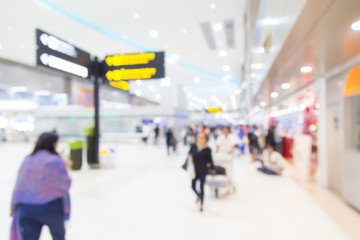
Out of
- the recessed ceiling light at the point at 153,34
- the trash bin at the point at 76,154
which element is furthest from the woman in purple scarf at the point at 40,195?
the recessed ceiling light at the point at 153,34

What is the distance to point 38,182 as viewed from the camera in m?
2.08

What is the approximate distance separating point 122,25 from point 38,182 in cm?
956

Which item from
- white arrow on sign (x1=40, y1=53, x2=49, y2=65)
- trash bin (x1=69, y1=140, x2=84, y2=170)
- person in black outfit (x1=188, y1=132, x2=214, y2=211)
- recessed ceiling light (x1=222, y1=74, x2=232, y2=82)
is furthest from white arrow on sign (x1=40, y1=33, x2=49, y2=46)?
recessed ceiling light (x1=222, y1=74, x2=232, y2=82)

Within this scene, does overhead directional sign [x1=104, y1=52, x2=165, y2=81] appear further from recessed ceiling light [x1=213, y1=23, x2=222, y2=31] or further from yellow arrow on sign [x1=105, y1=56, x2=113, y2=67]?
recessed ceiling light [x1=213, y1=23, x2=222, y2=31]

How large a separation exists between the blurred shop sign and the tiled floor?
3.07 meters

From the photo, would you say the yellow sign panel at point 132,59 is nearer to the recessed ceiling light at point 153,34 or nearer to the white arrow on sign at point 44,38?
the white arrow on sign at point 44,38

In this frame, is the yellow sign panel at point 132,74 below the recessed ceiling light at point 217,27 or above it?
below

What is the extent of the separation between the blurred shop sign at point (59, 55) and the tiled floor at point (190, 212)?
10.1ft

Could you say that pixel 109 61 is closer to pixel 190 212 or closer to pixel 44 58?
pixel 44 58

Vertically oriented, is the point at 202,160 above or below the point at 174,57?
below

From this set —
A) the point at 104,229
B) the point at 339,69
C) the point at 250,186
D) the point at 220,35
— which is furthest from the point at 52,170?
the point at 220,35

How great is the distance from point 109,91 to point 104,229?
913 inches

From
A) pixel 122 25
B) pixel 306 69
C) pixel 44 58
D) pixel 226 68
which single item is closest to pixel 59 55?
pixel 44 58

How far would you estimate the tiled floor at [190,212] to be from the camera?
3.62 metres
